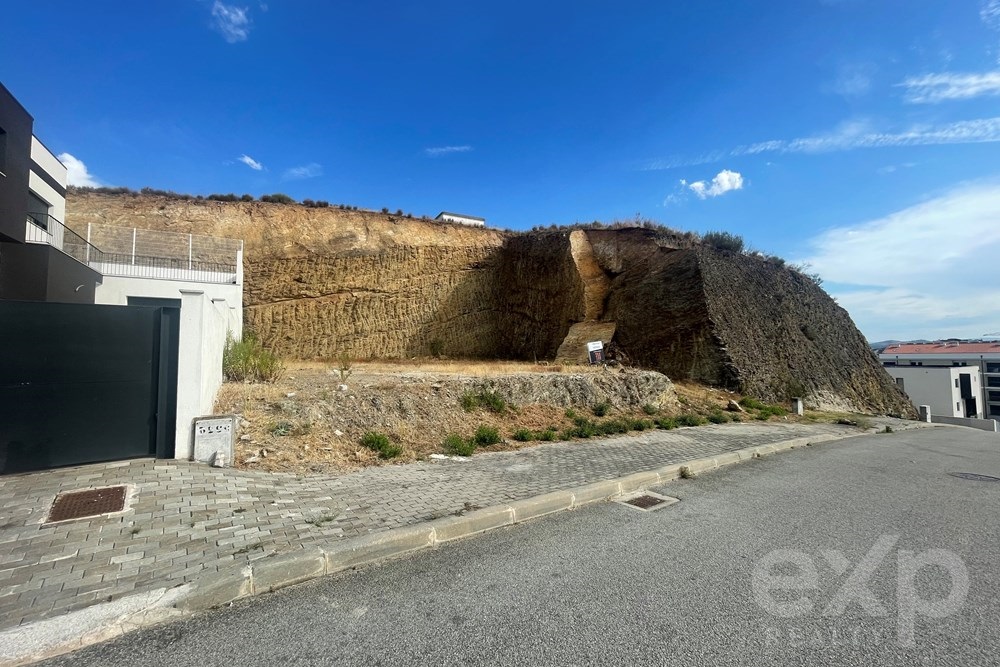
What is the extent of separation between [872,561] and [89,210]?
2865cm

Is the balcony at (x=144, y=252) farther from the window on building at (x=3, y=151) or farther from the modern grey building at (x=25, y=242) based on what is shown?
the window on building at (x=3, y=151)

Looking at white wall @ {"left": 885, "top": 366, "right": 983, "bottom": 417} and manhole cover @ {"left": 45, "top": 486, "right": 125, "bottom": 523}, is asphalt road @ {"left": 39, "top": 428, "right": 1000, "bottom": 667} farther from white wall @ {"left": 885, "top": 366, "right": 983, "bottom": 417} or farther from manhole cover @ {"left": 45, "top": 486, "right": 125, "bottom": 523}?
white wall @ {"left": 885, "top": 366, "right": 983, "bottom": 417}

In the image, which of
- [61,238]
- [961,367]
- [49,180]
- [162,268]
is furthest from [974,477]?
[961,367]

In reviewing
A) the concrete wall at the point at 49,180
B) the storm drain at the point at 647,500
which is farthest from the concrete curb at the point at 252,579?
the concrete wall at the point at 49,180

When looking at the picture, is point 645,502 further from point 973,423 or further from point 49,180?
point 973,423

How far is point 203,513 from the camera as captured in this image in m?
4.38

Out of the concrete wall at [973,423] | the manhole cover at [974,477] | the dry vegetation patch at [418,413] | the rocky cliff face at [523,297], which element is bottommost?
the concrete wall at [973,423]

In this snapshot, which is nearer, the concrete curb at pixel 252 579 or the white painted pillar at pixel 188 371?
the concrete curb at pixel 252 579

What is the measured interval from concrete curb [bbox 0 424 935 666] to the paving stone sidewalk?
0.46 ft

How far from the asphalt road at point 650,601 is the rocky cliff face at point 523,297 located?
13.1 metres

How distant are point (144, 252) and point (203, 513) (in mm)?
15642

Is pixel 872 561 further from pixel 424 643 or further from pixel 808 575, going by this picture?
pixel 424 643

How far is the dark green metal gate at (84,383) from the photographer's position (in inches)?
212

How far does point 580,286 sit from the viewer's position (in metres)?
22.0
